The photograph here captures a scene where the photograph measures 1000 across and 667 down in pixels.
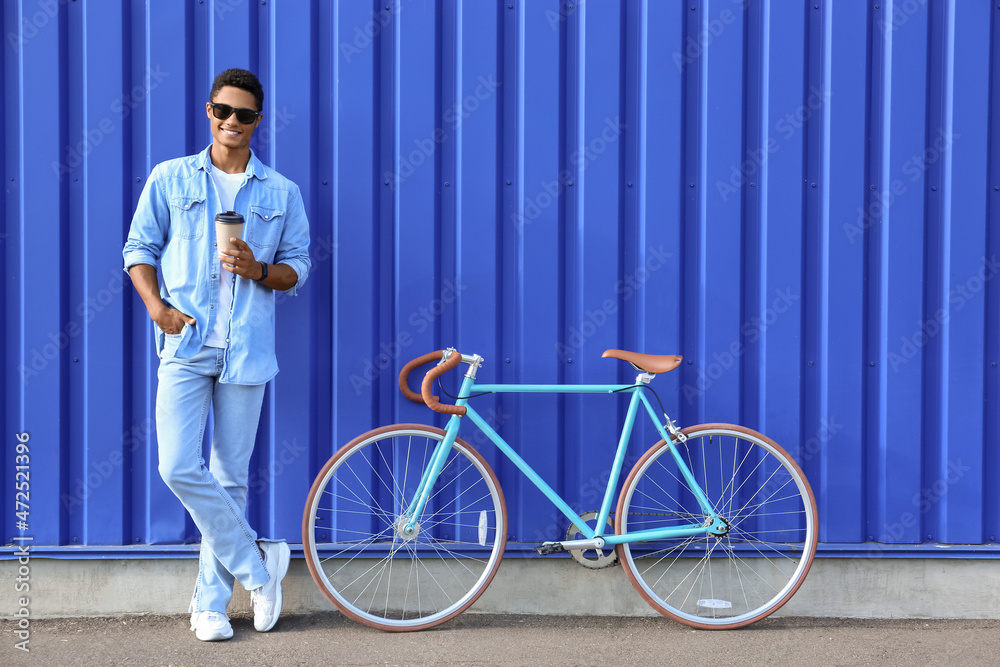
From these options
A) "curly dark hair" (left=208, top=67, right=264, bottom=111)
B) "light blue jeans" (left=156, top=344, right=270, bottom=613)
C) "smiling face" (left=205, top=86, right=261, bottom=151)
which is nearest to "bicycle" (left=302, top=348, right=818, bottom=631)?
"light blue jeans" (left=156, top=344, right=270, bottom=613)

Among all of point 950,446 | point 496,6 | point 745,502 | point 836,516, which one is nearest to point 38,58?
point 496,6

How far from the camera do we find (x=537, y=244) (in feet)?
12.4

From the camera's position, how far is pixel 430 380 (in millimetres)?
3455

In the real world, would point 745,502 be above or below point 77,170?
below

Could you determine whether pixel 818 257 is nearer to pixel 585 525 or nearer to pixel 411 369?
pixel 585 525

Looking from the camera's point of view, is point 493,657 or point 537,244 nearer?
point 493,657

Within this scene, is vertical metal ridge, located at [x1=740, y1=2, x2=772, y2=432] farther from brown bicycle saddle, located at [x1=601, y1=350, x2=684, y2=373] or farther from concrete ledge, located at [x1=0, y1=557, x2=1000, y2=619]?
concrete ledge, located at [x1=0, y1=557, x2=1000, y2=619]

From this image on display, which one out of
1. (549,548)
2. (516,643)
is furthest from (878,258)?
(516,643)

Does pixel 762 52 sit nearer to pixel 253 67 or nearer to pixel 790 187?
pixel 790 187

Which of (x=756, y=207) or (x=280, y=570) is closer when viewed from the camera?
(x=280, y=570)

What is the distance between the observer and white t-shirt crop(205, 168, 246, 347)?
3.37 metres

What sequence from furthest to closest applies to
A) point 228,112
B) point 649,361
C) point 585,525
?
1. point 585,525
2. point 649,361
3. point 228,112

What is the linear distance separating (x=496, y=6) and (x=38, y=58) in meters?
2.11

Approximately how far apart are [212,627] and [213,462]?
69 centimetres
